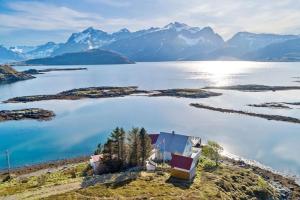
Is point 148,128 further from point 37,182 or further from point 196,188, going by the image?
point 196,188

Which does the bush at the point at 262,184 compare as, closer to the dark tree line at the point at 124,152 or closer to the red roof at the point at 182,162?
the red roof at the point at 182,162

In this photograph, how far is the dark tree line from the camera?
68188mm

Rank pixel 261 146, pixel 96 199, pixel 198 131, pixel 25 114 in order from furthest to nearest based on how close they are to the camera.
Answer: pixel 25 114, pixel 198 131, pixel 261 146, pixel 96 199

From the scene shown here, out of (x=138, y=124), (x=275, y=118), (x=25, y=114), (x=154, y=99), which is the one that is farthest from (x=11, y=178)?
(x=154, y=99)

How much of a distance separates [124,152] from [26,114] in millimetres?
89673

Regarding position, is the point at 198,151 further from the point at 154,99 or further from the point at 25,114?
the point at 154,99

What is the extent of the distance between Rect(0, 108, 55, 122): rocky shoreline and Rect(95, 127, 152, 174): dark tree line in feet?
256

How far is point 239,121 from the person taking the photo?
427 ft

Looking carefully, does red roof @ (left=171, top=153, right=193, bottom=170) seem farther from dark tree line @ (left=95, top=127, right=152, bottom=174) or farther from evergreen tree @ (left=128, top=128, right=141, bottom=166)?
evergreen tree @ (left=128, top=128, right=141, bottom=166)

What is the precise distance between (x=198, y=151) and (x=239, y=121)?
197 feet

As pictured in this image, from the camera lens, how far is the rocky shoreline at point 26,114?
460 ft

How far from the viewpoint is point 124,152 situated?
2736 inches

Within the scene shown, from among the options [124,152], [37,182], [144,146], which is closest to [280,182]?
[144,146]

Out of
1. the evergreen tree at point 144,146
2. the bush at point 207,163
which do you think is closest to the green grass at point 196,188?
the bush at point 207,163
